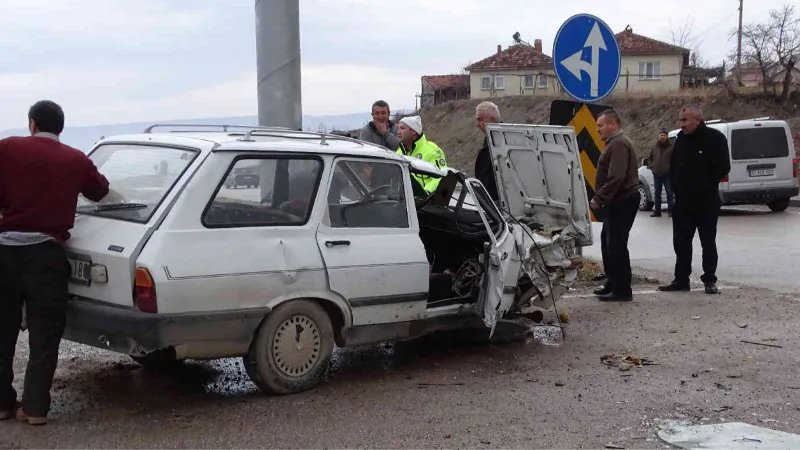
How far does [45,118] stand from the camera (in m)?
4.88

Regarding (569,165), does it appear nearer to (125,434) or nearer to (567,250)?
(567,250)

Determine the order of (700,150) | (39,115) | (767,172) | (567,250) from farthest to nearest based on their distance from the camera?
(767,172)
(700,150)
(567,250)
(39,115)

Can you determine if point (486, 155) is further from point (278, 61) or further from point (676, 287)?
point (676, 287)

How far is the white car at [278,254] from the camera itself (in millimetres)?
4840

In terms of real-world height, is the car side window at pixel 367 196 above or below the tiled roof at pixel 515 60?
below

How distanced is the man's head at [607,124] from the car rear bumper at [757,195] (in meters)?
9.61

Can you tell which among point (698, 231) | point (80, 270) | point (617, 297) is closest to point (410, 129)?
point (617, 297)

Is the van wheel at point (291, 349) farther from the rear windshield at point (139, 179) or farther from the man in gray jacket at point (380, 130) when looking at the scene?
the man in gray jacket at point (380, 130)

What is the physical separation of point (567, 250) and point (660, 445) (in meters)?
2.85

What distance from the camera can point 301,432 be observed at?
15.5 feet

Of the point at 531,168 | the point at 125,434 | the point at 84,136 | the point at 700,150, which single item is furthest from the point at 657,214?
the point at 125,434

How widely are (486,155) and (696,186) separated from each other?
2230 mm

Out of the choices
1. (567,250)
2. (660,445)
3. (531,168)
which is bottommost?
(660,445)

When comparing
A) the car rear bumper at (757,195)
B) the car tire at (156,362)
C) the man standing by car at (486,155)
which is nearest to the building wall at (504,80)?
the car rear bumper at (757,195)
